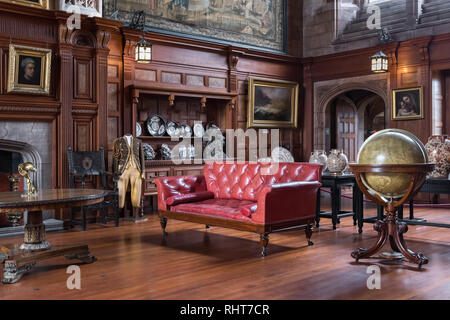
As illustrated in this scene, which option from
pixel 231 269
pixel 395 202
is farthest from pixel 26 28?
pixel 395 202

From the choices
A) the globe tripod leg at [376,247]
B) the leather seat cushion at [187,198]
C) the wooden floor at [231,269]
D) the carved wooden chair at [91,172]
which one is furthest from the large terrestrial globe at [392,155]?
the carved wooden chair at [91,172]

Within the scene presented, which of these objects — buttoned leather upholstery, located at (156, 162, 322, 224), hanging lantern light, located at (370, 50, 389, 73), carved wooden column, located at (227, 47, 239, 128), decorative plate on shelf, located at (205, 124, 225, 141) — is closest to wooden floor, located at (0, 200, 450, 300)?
buttoned leather upholstery, located at (156, 162, 322, 224)

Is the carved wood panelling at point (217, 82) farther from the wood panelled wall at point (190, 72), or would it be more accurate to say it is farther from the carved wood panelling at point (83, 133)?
the carved wood panelling at point (83, 133)

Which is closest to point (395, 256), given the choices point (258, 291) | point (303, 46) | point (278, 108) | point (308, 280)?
point (308, 280)

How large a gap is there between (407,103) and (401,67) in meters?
0.81

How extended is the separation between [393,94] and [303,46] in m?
2.87

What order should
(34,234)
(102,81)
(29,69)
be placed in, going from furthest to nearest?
(102,81) < (29,69) < (34,234)

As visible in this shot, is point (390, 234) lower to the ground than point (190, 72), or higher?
lower

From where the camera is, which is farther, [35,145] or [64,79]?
[64,79]

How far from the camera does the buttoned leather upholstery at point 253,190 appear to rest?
566 cm

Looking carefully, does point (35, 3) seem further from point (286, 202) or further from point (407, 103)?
point (407, 103)

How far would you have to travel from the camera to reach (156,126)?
9.74 meters

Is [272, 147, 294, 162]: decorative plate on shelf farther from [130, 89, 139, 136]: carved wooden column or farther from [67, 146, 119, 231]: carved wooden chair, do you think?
[67, 146, 119, 231]: carved wooden chair

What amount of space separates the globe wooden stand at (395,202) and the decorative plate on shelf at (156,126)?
5315 mm
